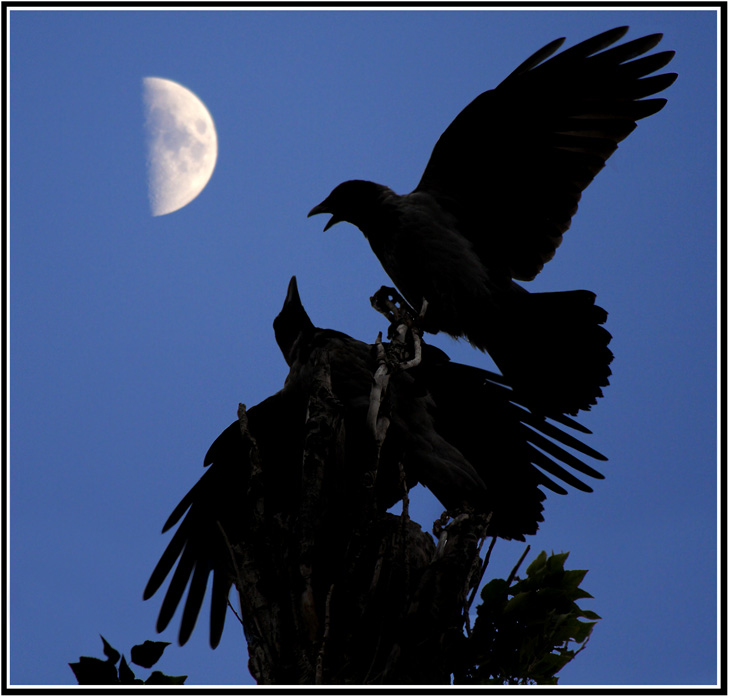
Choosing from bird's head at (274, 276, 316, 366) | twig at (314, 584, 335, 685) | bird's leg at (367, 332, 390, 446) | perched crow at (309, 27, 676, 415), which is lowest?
twig at (314, 584, 335, 685)

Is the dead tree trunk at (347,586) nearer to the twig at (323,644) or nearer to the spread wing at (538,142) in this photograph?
the twig at (323,644)

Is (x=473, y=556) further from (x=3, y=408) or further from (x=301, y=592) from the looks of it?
(x=3, y=408)

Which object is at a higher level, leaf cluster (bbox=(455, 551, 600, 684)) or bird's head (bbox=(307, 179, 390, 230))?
bird's head (bbox=(307, 179, 390, 230))

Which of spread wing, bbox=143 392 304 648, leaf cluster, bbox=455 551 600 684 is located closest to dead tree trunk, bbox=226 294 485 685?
leaf cluster, bbox=455 551 600 684

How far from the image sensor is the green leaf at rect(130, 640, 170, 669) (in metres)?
3.47

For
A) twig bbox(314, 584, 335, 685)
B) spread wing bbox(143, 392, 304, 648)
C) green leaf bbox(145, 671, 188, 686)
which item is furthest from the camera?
spread wing bbox(143, 392, 304, 648)

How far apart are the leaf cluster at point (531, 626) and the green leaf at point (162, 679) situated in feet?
4.50

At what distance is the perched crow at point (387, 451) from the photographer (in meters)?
4.55

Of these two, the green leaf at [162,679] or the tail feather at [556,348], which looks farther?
the tail feather at [556,348]

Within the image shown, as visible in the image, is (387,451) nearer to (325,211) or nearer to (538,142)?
(325,211)

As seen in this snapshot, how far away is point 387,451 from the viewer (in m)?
4.57

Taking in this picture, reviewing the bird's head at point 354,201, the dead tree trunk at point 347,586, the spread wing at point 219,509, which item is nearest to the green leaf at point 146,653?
the dead tree trunk at point 347,586

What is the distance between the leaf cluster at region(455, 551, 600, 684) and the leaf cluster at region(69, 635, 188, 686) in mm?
1455

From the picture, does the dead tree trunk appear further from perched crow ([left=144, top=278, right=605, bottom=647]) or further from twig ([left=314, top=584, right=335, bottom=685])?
perched crow ([left=144, top=278, right=605, bottom=647])
